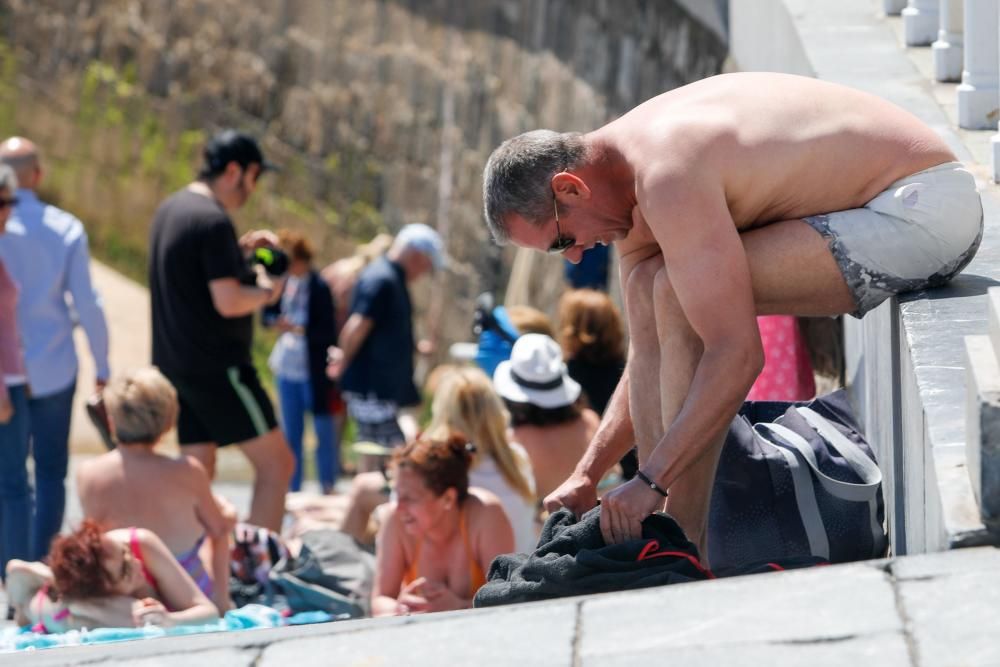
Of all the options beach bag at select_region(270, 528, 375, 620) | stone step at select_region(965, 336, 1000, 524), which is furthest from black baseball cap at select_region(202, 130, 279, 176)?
stone step at select_region(965, 336, 1000, 524)

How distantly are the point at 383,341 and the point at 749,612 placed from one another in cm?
527

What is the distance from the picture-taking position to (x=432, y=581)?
4.82 m

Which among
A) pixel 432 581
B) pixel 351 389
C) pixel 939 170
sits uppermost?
pixel 939 170

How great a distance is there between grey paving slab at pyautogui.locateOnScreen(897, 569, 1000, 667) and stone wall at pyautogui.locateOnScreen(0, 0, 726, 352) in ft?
25.9

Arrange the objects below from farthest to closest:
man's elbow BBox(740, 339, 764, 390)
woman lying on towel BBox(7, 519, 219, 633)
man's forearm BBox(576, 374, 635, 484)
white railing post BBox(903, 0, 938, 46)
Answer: white railing post BBox(903, 0, 938, 46) → woman lying on towel BBox(7, 519, 219, 633) → man's forearm BBox(576, 374, 635, 484) → man's elbow BBox(740, 339, 764, 390)

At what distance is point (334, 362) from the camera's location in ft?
25.5

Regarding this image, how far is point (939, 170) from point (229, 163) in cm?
343

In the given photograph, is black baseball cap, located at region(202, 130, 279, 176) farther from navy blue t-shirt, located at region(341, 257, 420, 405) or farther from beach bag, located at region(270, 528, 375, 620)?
beach bag, located at region(270, 528, 375, 620)

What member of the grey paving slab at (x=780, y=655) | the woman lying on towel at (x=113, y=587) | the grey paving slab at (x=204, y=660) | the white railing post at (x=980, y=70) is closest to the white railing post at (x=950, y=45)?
the white railing post at (x=980, y=70)

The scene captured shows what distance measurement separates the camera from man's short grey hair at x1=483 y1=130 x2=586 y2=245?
3.26m

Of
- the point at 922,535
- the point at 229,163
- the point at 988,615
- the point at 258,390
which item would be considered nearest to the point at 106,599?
the point at 258,390

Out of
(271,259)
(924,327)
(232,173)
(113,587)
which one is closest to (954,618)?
(924,327)

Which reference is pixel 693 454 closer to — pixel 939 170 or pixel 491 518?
pixel 939 170

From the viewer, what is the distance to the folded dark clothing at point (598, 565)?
3018 millimetres
